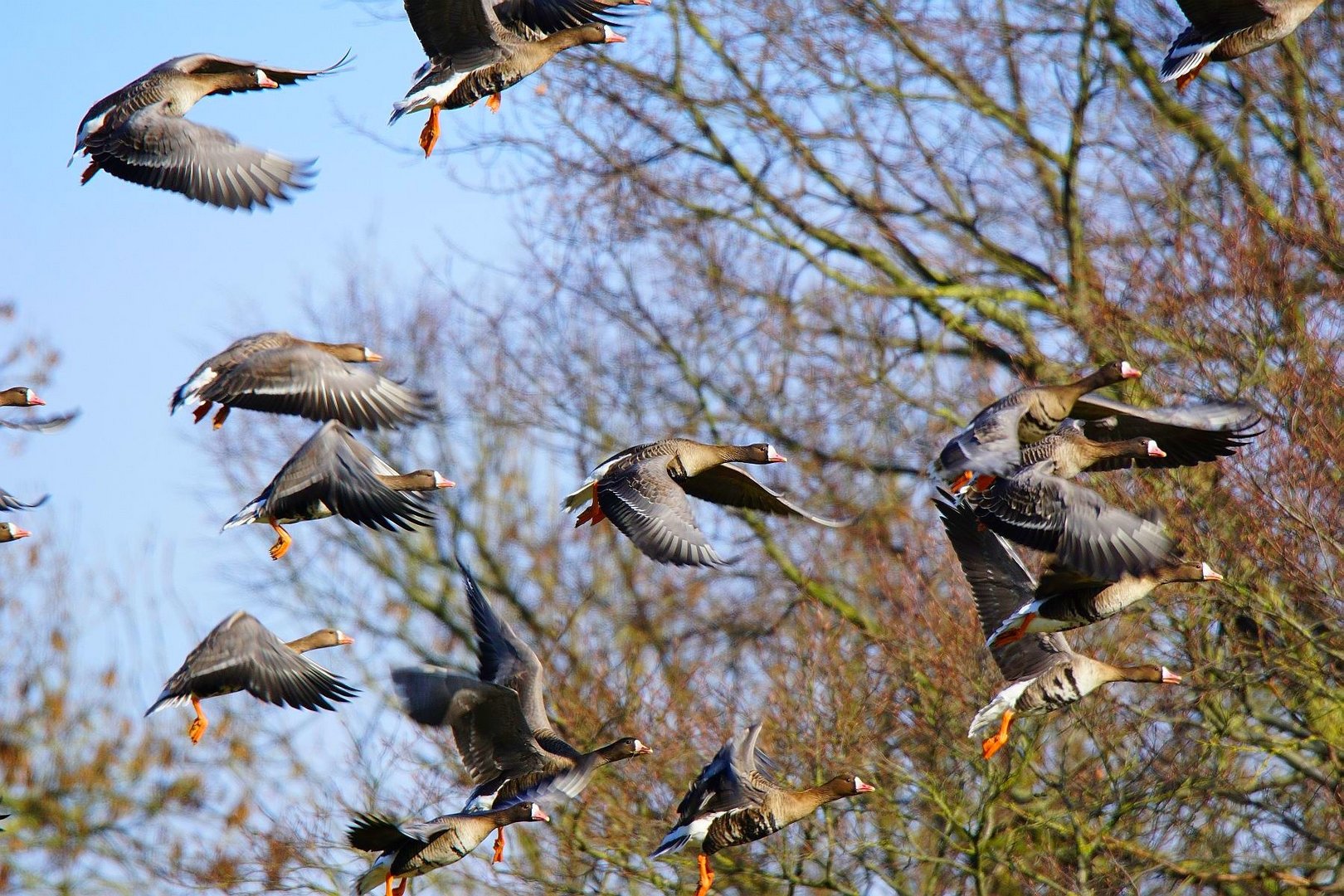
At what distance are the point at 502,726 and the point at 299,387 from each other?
2.65m

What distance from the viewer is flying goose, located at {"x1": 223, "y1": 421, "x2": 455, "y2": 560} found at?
35.7 ft

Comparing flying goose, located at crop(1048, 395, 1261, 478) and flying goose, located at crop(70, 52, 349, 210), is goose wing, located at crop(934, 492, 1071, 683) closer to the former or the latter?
flying goose, located at crop(1048, 395, 1261, 478)

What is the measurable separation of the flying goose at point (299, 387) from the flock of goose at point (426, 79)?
4.04ft

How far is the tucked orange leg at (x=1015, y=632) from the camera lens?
413 inches

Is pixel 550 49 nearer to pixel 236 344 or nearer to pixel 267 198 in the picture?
pixel 267 198

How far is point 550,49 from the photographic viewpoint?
40.7 feet

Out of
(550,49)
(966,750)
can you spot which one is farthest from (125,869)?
(550,49)

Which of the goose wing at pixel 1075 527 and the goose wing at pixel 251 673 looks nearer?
the goose wing at pixel 1075 527

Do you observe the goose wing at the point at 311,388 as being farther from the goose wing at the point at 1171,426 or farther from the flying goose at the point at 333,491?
the goose wing at the point at 1171,426

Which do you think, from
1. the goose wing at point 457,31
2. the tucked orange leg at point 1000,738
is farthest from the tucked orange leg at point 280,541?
the tucked orange leg at point 1000,738

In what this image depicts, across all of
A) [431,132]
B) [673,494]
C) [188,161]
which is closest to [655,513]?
[673,494]

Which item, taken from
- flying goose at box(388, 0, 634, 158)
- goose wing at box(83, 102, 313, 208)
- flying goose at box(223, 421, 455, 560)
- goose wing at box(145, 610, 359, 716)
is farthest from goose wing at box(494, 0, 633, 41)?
goose wing at box(145, 610, 359, 716)

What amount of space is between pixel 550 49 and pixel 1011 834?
6.95 meters

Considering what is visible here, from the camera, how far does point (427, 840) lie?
11.1 meters
